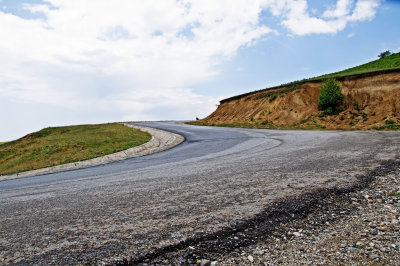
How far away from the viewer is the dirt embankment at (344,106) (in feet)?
81.1

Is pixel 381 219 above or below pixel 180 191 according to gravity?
below

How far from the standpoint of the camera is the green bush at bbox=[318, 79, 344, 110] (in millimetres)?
27672

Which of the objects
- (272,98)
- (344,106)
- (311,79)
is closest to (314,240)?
(344,106)

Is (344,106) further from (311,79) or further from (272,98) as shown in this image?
(272,98)

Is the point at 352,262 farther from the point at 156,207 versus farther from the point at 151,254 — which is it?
the point at 156,207

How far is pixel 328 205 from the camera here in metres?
3.49

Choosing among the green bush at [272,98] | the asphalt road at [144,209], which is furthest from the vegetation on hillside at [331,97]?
the asphalt road at [144,209]

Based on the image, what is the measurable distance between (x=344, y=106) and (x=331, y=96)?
183 cm

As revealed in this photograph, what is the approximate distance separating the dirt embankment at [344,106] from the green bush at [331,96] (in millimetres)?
929

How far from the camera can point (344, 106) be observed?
28.0 meters

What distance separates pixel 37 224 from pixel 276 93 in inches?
1412

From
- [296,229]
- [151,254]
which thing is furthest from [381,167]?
[151,254]

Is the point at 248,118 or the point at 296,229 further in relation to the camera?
the point at 248,118

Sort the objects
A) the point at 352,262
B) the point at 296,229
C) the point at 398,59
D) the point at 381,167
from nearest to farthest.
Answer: the point at 352,262 < the point at 296,229 < the point at 381,167 < the point at 398,59
